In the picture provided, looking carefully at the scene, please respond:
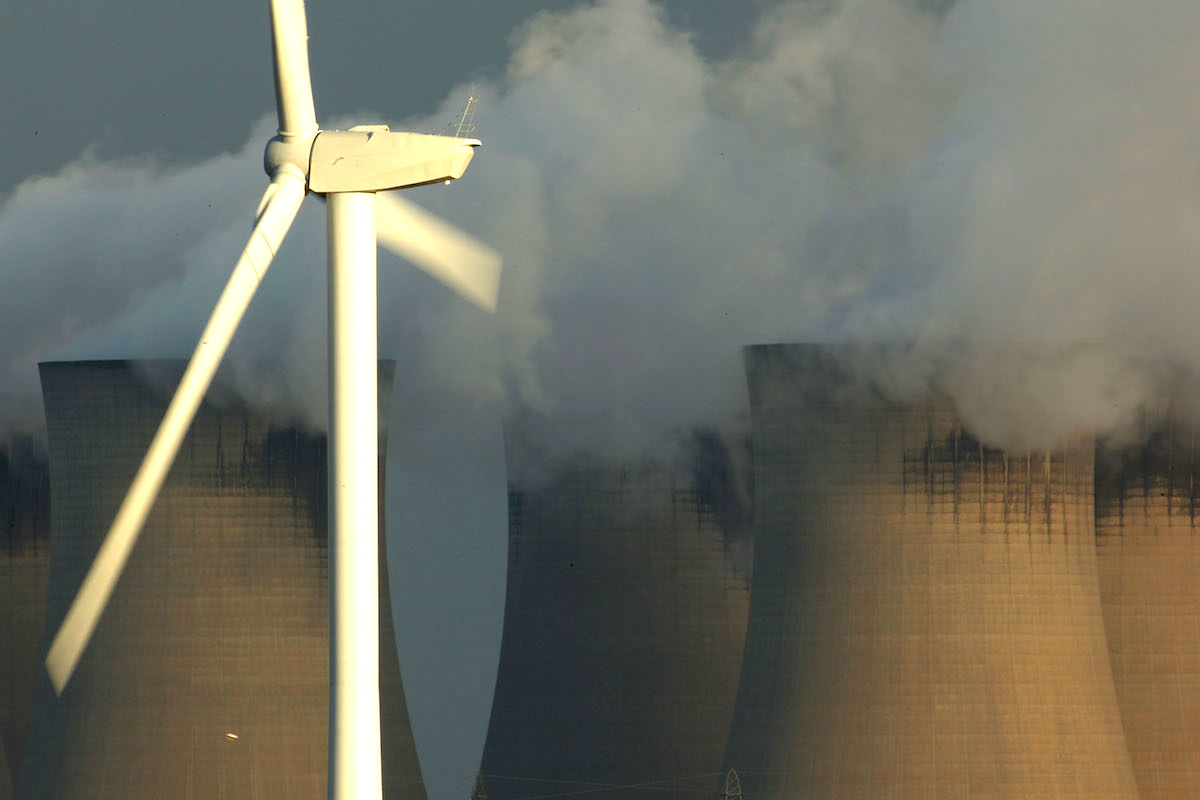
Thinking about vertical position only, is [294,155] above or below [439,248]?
above

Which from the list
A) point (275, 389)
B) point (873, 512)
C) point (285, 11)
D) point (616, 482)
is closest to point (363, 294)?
point (285, 11)

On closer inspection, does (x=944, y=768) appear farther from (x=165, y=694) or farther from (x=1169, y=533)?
(x=165, y=694)

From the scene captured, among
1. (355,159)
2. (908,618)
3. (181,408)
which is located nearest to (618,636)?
(908,618)

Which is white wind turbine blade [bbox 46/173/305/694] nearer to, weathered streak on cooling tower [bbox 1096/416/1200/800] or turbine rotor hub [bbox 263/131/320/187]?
turbine rotor hub [bbox 263/131/320/187]

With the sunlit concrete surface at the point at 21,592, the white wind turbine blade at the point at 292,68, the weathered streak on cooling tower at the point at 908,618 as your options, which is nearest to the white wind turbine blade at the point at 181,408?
the white wind turbine blade at the point at 292,68

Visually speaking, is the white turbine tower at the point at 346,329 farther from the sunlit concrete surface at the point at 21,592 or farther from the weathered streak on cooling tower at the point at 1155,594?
the sunlit concrete surface at the point at 21,592

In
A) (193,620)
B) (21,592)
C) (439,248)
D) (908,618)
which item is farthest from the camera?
(21,592)

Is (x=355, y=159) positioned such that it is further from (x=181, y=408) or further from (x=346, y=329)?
(x=181, y=408)
